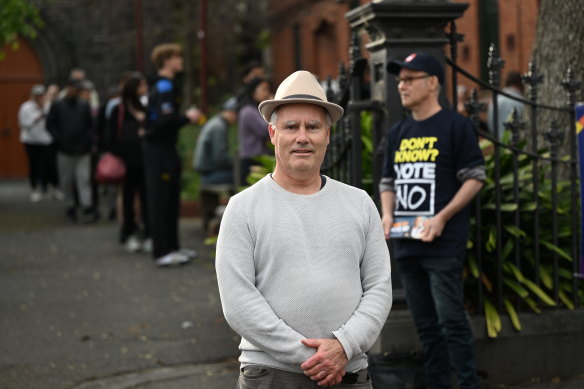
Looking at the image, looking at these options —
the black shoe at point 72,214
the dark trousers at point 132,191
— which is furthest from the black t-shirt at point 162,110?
the black shoe at point 72,214

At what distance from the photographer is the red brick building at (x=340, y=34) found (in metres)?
16.0

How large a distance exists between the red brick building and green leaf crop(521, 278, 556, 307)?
5.87 feet

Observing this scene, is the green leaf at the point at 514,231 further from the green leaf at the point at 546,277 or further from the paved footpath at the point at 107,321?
the paved footpath at the point at 107,321

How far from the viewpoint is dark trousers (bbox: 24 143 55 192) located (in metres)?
20.8

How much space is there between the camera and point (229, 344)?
24.4 ft

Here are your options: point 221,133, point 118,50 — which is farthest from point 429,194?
point 118,50

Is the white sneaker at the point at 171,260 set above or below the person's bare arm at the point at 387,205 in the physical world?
below

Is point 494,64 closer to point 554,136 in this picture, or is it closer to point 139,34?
point 554,136

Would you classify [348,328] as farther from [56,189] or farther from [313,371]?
[56,189]

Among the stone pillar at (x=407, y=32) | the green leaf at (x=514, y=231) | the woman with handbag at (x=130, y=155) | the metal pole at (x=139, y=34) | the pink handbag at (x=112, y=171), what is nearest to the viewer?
the stone pillar at (x=407, y=32)

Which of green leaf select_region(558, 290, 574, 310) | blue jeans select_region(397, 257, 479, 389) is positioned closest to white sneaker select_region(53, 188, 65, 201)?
green leaf select_region(558, 290, 574, 310)

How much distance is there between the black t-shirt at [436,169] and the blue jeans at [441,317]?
0.08 meters

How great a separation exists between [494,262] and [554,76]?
2135 mm

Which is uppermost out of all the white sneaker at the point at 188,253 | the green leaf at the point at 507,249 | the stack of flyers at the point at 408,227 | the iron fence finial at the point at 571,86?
the iron fence finial at the point at 571,86
